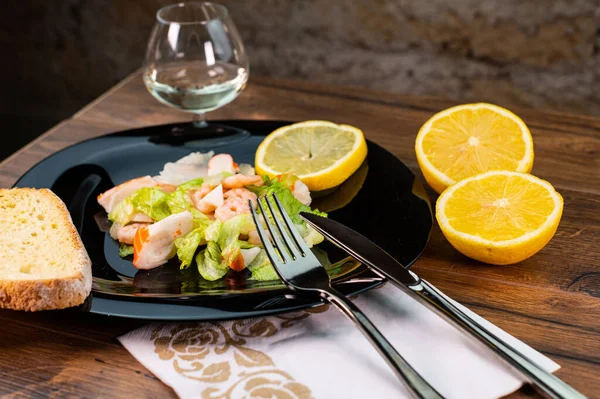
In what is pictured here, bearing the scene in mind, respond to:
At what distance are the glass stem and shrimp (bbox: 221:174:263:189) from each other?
0.43 meters

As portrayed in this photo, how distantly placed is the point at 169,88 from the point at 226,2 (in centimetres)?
175

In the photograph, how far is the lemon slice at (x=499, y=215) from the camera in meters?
1.15

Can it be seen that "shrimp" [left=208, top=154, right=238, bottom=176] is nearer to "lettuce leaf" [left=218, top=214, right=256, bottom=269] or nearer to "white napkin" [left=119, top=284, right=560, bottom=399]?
"lettuce leaf" [left=218, top=214, right=256, bottom=269]

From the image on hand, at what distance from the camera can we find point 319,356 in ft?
3.21

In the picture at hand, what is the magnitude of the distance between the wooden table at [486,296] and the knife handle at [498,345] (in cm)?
6

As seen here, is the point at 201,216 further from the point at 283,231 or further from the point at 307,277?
the point at 307,277

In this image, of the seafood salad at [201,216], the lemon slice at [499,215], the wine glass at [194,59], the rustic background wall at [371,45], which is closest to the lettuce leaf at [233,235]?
the seafood salad at [201,216]

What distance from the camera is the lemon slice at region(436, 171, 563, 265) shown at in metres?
1.15

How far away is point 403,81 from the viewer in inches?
128

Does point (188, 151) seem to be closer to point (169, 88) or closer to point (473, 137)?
point (169, 88)

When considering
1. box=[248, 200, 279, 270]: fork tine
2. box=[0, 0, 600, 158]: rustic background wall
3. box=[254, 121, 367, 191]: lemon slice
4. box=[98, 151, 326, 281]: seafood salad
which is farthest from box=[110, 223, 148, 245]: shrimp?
box=[0, 0, 600, 158]: rustic background wall

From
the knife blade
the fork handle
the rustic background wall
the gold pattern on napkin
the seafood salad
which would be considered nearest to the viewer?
the fork handle

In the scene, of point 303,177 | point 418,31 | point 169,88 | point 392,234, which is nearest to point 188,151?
point 169,88

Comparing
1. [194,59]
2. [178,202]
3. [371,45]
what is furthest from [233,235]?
[371,45]
